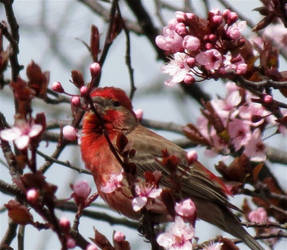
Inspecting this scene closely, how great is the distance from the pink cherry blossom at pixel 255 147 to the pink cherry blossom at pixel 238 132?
0.04m

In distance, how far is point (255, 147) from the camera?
4785mm

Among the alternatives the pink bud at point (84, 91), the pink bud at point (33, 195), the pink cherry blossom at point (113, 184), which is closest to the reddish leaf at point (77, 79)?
the pink bud at point (84, 91)

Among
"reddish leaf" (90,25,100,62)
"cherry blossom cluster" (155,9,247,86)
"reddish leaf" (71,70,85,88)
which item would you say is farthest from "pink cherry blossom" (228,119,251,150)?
"reddish leaf" (71,70,85,88)

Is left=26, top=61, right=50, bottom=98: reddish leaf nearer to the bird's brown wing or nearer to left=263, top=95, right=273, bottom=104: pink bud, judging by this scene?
left=263, top=95, right=273, bottom=104: pink bud

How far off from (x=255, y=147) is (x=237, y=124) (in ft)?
0.72

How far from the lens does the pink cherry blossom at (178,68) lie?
13.6 ft

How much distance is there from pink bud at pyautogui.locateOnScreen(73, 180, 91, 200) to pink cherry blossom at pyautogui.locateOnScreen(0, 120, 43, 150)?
441 mm

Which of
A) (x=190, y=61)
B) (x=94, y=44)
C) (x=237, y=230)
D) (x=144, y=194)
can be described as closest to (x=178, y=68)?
(x=190, y=61)

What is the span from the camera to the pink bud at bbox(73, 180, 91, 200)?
3375 millimetres

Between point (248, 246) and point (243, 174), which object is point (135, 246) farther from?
point (243, 174)

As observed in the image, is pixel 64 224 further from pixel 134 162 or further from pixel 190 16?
pixel 134 162

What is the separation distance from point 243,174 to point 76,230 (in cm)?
145

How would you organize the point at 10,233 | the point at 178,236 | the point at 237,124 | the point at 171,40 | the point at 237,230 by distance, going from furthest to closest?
the point at 237,230 → the point at 10,233 → the point at 237,124 → the point at 171,40 → the point at 178,236

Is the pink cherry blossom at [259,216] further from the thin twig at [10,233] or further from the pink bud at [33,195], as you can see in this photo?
the pink bud at [33,195]
